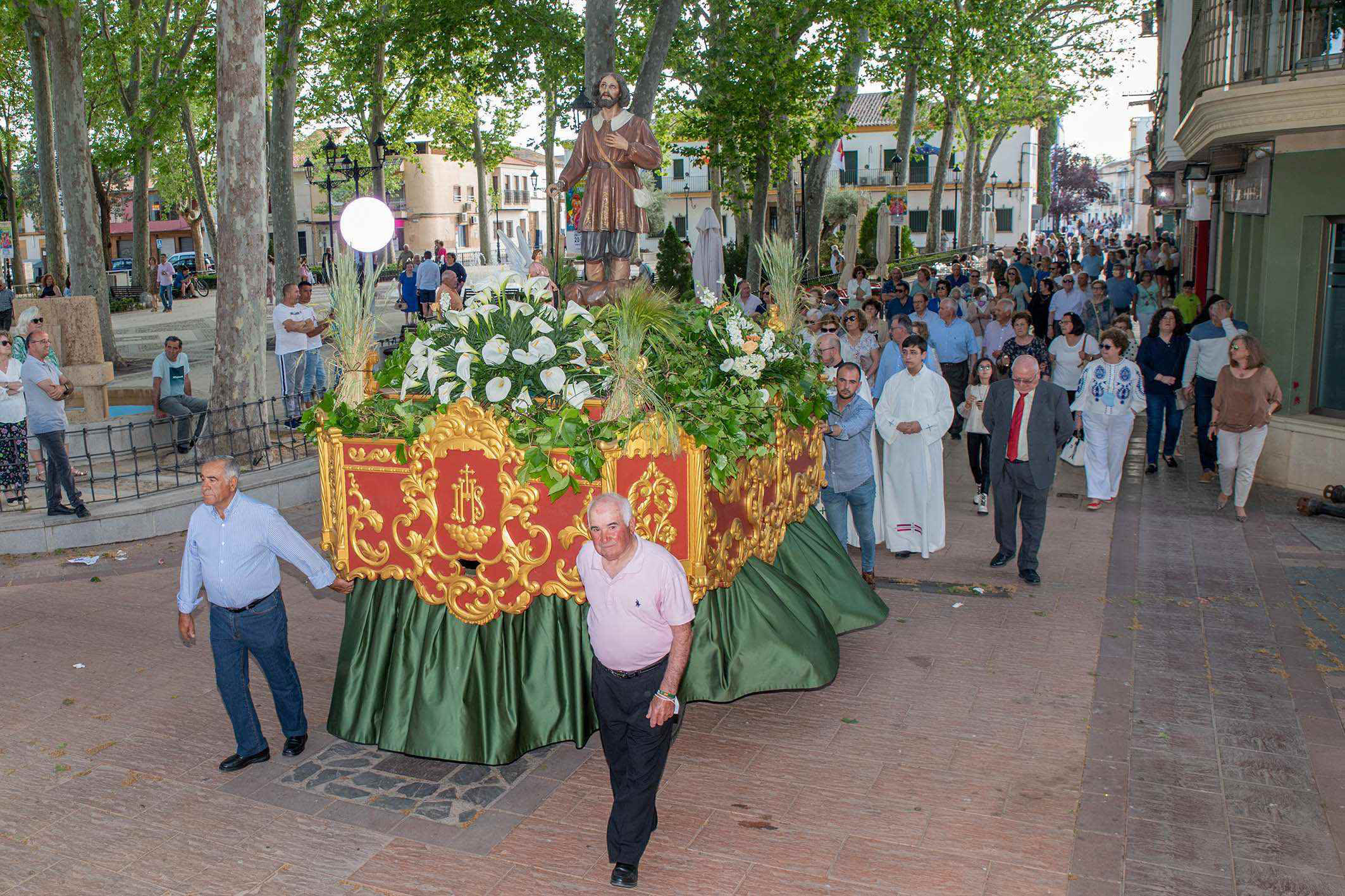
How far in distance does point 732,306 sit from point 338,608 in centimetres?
389

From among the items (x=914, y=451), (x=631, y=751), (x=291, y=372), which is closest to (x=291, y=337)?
(x=291, y=372)

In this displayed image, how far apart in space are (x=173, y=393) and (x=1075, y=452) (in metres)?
10.2

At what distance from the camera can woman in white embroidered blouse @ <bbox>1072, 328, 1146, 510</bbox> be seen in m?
11.5

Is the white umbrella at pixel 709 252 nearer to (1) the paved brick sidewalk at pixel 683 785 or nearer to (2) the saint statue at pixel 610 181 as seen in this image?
(2) the saint statue at pixel 610 181

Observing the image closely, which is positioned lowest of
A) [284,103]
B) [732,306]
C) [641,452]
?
[641,452]

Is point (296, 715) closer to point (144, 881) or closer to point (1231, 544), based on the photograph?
point (144, 881)

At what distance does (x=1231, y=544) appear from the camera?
33.3 ft

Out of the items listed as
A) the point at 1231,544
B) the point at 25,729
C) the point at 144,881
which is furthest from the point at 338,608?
the point at 1231,544

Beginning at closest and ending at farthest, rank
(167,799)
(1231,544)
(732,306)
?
(167,799) < (732,306) < (1231,544)

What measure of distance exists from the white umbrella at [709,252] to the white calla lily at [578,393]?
38.5 ft

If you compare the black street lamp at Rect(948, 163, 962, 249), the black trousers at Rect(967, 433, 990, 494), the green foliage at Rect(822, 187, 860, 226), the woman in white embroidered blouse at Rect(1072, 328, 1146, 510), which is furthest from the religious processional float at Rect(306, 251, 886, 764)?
the black street lamp at Rect(948, 163, 962, 249)

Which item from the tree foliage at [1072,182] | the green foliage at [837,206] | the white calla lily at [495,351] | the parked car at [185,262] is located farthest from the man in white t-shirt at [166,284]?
the tree foliage at [1072,182]

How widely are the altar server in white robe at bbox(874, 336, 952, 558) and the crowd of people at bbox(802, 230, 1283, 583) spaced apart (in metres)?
0.01

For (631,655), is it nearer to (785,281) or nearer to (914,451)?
(785,281)
